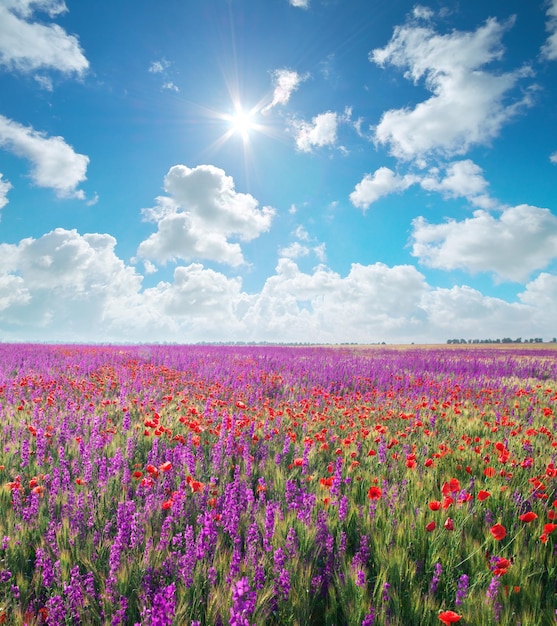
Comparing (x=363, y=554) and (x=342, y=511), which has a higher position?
(x=342, y=511)

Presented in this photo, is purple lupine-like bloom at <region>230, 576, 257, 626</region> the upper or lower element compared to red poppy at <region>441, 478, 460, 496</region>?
Result: lower

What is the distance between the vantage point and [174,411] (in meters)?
5.73

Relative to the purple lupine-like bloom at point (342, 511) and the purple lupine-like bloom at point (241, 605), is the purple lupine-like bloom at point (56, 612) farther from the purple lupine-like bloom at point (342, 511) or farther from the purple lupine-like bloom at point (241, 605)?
the purple lupine-like bloom at point (342, 511)

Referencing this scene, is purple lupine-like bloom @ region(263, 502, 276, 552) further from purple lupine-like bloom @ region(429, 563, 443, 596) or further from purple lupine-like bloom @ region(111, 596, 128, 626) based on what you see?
purple lupine-like bloom @ region(429, 563, 443, 596)

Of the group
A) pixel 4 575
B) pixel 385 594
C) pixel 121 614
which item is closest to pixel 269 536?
pixel 385 594

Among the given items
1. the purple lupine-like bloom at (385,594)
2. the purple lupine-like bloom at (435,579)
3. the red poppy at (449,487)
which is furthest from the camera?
the red poppy at (449,487)

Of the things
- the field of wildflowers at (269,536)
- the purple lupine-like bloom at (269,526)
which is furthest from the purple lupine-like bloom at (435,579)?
the purple lupine-like bloom at (269,526)

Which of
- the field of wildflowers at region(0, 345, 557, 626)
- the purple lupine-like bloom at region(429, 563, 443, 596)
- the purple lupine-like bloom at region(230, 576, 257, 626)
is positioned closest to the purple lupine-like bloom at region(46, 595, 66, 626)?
the field of wildflowers at region(0, 345, 557, 626)

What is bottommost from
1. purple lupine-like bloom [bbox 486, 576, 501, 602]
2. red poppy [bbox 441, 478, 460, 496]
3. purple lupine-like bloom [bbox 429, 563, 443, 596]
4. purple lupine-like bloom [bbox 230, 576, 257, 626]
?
purple lupine-like bloom [bbox 429, 563, 443, 596]

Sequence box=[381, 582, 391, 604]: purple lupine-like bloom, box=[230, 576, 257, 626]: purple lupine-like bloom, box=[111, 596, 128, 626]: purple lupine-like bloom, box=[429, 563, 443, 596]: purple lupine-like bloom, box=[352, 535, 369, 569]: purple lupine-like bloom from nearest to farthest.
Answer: box=[230, 576, 257, 626]: purple lupine-like bloom → box=[111, 596, 128, 626]: purple lupine-like bloom → box=[381, 582, 391, 604]: purple lupine-like bloom → box=[429, 563, 443, 596]: purple lupine-like bloom → box=[352, 535, 369, 569]: purple lupine-like bloom

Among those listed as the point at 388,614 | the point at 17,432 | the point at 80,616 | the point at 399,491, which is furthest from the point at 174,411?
the point at 388,614

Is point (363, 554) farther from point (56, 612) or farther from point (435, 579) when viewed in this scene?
point (56, 612)

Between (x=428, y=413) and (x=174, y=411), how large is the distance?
4.21m

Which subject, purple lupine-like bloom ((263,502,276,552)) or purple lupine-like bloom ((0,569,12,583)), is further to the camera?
purple lupine-like bloom ((263,502,276,552))
